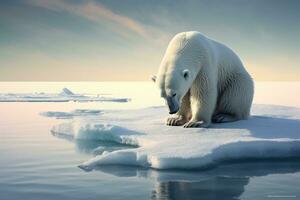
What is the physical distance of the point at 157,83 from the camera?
6262 mm

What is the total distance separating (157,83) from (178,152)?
1653mm

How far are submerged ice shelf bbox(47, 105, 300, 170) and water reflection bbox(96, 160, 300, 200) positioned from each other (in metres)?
0.12

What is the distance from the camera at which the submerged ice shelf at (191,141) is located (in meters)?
4.80

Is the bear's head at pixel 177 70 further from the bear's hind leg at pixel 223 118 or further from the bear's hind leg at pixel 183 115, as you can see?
the bear's hind leg at pixel 223 118

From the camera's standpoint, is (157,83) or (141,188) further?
(157,83)

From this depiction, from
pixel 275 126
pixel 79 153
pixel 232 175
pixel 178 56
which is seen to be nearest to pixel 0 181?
pixel 79 153

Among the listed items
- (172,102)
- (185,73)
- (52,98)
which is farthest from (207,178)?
(52,98)

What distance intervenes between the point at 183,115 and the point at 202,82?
774 mm

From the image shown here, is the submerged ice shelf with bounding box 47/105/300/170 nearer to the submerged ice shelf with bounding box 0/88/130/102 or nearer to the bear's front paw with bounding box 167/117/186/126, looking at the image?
the bear's front paw with bounding box 167/117/186/126

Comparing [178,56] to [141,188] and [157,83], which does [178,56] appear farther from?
[141,188]

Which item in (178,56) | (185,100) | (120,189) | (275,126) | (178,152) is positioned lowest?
(120,189)

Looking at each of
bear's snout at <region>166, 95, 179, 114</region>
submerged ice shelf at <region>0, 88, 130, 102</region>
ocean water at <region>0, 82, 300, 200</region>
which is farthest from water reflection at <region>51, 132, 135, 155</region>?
submerged ice shelf at <region>0, 88, 130, 102</region>

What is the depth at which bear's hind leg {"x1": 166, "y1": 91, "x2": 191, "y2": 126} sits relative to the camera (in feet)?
23.3

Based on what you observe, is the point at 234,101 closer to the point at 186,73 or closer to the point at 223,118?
the point at 223,118
